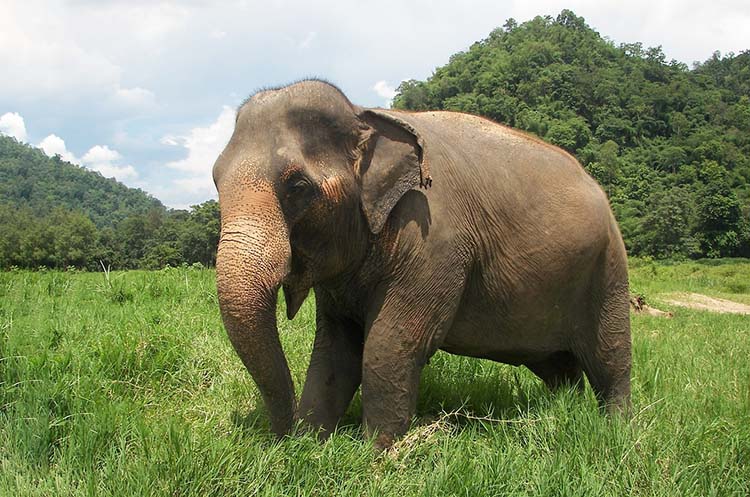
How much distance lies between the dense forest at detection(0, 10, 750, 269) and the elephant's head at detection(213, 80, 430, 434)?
31103 millimetres

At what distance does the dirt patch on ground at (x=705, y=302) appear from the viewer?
52.6ft

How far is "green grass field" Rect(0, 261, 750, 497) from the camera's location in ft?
7.98

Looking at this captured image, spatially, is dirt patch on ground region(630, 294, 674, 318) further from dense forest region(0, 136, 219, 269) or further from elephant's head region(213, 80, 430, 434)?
elephant's head region(213, 80, 430, 434)

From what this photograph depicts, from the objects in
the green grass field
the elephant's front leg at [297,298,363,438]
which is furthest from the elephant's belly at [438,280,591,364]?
the elephant's front leg at [297,298,363,438]

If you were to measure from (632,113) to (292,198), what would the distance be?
77.5 meters

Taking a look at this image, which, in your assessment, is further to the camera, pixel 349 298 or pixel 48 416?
pixel 349 298

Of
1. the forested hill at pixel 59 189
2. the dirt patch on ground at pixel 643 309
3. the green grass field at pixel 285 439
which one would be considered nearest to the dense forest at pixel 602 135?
the forested hill at pixel 59 189

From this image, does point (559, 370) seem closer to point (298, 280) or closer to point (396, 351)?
point (396, 351)

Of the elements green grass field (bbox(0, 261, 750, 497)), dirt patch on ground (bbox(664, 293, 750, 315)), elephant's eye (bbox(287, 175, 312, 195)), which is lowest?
dirt patch on ground (bbox(664, 293, 750, 315))

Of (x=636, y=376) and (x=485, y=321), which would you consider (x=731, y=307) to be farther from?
(x=485, y=321)

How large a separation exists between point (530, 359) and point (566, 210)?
88 cm

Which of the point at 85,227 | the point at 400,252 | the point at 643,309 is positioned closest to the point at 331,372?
the point at 400,252

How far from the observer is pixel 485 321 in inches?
134

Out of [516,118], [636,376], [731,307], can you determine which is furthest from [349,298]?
[516,118]
